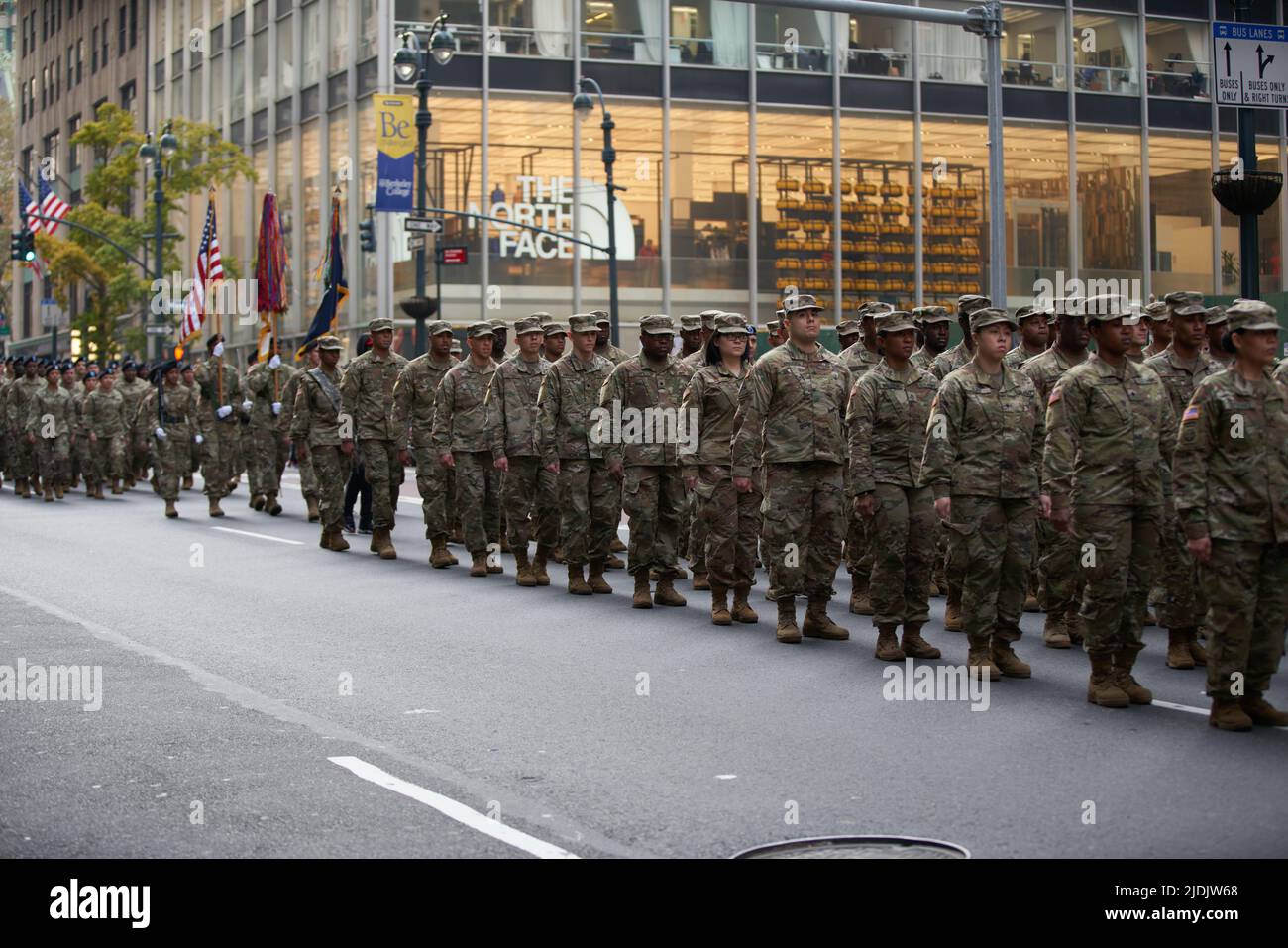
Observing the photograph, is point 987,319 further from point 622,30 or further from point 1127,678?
point 622,30

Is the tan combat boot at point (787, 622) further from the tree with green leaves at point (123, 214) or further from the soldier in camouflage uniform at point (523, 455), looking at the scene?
the tree with green leaves at point (123, 214)

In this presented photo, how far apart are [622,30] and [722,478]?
106 ft

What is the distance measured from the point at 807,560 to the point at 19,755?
545cm

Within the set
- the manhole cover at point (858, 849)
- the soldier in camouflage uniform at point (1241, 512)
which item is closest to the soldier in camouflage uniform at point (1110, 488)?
the soldier in camouflage uniform at point (1241, 512)

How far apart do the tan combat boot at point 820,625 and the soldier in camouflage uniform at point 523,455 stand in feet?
12.6

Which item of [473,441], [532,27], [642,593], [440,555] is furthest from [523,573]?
[532,27]

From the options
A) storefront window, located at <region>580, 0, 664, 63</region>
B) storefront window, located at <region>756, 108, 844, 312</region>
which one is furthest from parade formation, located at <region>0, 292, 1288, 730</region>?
storefront window, located at <region>756, 108, 844, 312</region>

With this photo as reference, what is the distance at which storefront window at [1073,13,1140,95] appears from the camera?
156 ft

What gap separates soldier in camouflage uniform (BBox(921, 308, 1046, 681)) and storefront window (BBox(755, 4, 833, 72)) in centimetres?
3535

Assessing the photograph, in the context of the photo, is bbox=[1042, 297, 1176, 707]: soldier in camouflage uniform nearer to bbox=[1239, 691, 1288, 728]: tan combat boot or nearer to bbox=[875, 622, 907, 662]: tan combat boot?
bbox=[1239, 691, 1288, 728]: tan combat boot

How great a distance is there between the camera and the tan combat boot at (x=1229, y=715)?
8875mm

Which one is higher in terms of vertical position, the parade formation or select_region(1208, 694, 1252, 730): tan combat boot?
the parade formation
